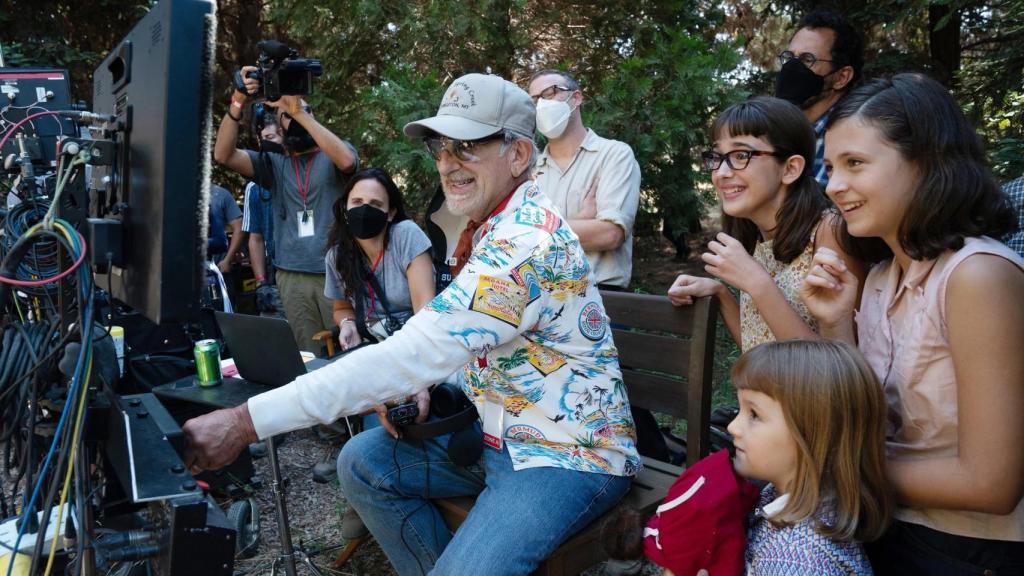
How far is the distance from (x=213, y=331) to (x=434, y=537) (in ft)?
7.04

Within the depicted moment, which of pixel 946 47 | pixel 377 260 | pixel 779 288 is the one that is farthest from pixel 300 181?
pixel 946 47

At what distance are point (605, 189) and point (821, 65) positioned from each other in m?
1.11

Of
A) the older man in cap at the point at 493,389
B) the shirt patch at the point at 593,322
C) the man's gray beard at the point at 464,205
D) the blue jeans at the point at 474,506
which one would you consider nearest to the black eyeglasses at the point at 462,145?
the older man in cap at the point at 493,389

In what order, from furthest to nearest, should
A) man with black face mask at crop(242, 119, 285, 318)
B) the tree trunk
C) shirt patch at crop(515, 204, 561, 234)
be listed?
the tree trunk
man with black face mask at crop(242, 119, 285, 318)
shirt patch at crop(515, 204, 561, 234)

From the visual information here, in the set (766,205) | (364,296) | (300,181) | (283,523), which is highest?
(766,205)

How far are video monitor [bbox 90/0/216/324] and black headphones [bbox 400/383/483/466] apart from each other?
2.64 feet

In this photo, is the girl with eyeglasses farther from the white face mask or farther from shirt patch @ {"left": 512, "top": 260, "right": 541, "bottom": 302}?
the white face mask

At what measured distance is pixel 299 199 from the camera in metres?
4.28

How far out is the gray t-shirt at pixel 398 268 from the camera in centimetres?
352

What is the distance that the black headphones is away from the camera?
6.43ft

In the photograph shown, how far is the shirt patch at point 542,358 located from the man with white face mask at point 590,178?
1.62m

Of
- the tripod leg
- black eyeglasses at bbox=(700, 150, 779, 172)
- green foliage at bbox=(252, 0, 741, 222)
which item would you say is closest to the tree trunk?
green foliage at bbox=(252, 0, 741, 222)

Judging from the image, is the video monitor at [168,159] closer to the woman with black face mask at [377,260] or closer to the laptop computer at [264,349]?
the laptop computer at [264,349]

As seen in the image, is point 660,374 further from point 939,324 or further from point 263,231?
point 263,231
